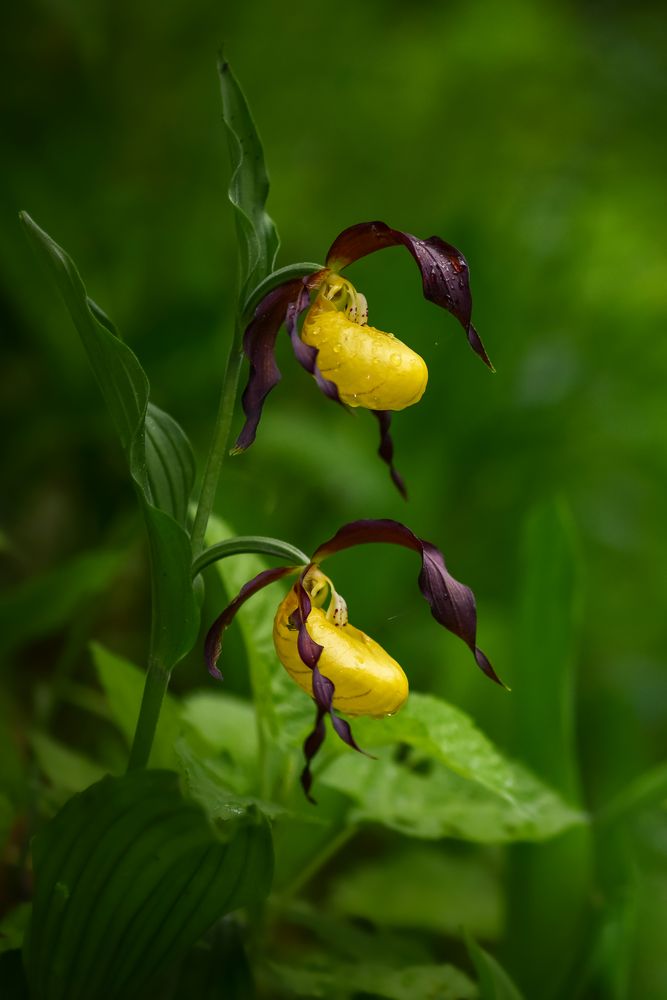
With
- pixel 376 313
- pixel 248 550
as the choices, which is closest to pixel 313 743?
pixel 248 550

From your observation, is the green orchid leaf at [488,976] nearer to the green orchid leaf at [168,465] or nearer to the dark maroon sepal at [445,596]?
A: the dark maroon sepal at [445,596]

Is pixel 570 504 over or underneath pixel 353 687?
underneath

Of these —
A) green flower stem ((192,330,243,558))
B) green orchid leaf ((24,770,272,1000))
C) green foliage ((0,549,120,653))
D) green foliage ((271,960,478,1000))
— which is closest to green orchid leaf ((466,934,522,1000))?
green foliage ((271,960,478,1000))

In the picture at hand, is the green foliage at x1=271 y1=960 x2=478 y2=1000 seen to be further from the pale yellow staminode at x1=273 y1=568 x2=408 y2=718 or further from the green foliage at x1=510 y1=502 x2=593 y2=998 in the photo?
the pale yellow staminode at x1=273 y1=568 x2=408 y2=718

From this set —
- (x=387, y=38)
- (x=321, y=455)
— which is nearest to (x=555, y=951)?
(x=321, y=455)

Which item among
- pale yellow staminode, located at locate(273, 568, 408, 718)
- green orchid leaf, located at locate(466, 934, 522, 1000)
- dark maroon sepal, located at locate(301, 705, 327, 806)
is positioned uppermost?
pale yellow staminode, located at locate(273, 568, 408, 718)

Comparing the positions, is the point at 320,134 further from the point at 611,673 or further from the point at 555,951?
the point at 555,951

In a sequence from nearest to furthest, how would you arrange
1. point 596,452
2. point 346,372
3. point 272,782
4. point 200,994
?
point 346,372
point 200,994
point 272,782
point 596,452
